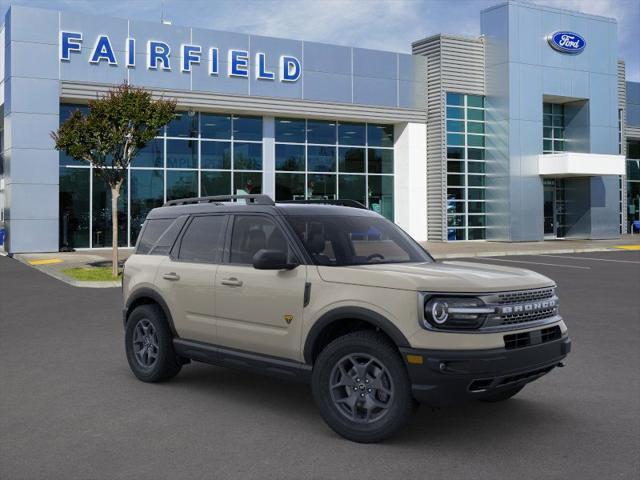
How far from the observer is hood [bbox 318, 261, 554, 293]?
477 cm

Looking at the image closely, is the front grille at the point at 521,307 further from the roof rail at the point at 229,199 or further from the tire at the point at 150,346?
the tire at the point at 150,346

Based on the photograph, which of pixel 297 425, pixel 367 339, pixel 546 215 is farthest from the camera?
pixel 546 215

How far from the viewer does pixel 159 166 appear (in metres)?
28.0

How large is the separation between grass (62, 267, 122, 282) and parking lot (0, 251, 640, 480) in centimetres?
776

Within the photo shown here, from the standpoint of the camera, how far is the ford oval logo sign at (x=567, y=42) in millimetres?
33406

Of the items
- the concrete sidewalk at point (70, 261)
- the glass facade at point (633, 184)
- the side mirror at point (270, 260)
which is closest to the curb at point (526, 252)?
the concrete sidewalk at point (70, 261)

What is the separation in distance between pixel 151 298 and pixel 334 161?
2570 centimetres

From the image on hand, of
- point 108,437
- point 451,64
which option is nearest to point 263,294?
point 108,437

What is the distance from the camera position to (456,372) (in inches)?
181

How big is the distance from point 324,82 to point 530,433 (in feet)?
87.3

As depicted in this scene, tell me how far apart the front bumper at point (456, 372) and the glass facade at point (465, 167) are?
28.5 metres

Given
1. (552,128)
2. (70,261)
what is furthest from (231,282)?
(552,128)

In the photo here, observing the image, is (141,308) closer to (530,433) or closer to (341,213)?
(341,213)

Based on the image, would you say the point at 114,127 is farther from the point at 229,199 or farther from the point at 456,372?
the point at 456,372
